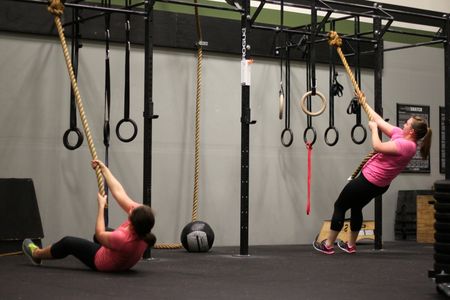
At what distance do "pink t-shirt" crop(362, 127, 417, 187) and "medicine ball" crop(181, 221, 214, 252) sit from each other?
4.73 ft

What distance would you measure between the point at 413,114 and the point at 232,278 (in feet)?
15.4

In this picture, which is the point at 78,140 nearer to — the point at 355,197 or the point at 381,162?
the point at 355,197

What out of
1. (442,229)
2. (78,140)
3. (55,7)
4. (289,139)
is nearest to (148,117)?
(78,140)

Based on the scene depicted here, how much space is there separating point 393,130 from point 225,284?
2492 mm

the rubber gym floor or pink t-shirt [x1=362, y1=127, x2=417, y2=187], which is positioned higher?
pink t-shirt [x1=362, y1=127, x2=417, y2=187]

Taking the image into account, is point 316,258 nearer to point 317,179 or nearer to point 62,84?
point 317,179

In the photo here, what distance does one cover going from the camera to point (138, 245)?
16.0 ft

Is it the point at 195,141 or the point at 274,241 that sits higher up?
the point at 195,141

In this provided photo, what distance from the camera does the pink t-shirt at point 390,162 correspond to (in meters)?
6.34

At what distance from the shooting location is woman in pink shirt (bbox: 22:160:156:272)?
188 inches

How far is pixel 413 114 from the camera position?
8930 mm

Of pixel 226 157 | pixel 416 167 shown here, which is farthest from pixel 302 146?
pixel 416 167

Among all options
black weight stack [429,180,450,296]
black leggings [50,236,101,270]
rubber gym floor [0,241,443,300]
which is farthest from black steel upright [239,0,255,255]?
black weight stack [429,180,450,296]

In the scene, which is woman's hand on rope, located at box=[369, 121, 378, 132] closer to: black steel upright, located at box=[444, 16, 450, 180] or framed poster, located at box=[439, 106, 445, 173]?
black steel upright, located at box=[444, 16, 450, 180]
